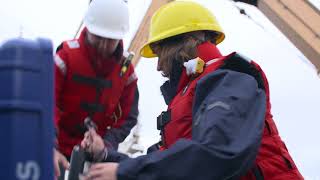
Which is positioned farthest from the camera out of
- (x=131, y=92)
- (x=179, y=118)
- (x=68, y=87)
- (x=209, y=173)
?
(x=131, y=92)

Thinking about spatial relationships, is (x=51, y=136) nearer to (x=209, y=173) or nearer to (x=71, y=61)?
(x=209, y=173)

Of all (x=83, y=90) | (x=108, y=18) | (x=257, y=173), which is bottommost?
(x=83, y=90)

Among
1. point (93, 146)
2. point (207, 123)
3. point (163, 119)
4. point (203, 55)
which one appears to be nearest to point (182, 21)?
point (203, 55)

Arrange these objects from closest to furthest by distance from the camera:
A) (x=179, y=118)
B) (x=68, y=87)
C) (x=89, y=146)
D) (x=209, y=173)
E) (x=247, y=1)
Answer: (x=209, y=173), (x=179, y=118), (x=89, y=146), (x=68, y=87), (x=247, y=1)

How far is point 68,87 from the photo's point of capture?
3.32m

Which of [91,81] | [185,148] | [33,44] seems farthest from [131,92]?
[33,44]

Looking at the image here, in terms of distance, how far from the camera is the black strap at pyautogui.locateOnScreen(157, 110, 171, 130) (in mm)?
2115

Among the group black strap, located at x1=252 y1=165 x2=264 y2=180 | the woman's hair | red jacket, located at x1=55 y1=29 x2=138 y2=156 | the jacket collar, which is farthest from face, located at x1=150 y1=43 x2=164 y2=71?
red jacket, located at x1=55 y1=29 x2=138 y2=156

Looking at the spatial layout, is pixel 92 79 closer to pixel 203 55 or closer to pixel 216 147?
pixel 203 55

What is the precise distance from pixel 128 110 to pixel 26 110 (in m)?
2.59

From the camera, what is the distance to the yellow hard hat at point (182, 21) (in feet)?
7.97

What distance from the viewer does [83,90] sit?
3.33 metres

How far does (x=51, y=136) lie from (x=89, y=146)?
1329mm

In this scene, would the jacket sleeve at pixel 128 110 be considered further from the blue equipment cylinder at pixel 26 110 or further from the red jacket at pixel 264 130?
the blue equipment cylinder at pixel 26 110
